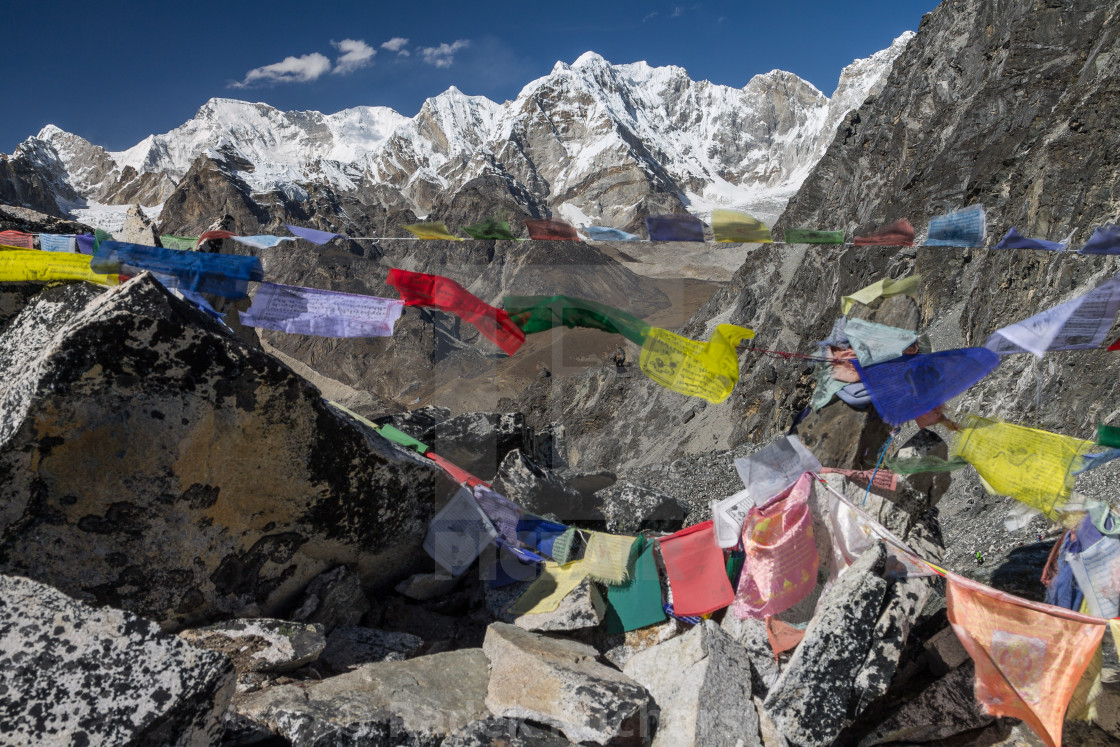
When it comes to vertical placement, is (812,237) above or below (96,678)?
above

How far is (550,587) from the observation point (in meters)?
4.19

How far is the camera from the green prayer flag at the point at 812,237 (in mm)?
6062

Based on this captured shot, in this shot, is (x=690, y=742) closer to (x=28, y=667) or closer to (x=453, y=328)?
(x=28, y=667)

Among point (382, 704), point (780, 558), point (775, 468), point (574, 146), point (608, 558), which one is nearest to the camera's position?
point (382, 704)

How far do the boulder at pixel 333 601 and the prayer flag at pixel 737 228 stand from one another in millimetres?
4087

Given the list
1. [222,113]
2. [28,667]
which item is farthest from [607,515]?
[222,113]

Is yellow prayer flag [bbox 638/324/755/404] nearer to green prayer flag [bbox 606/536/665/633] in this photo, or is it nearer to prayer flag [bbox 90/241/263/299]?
green prayer flag [bbox 606/536/665/633]

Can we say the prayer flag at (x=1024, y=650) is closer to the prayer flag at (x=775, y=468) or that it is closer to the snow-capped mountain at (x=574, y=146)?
the prayer flag at (x=775, y=468)

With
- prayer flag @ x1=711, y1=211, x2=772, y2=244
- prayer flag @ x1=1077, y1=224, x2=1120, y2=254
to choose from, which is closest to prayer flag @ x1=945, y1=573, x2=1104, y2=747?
prayer flag @ x1=1077, y1=224, x2=1120, y2=254

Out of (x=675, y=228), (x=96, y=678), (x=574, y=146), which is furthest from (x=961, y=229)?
(x=574, y=146)

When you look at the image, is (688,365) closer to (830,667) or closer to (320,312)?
(830,667)

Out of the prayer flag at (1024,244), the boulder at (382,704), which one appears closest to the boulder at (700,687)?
the boulder at (382,704)

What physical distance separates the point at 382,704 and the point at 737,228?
15.3ft

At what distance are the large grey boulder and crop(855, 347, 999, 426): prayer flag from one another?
363cm
